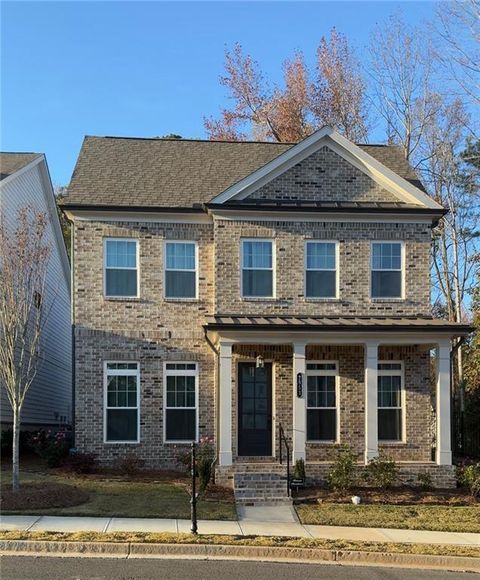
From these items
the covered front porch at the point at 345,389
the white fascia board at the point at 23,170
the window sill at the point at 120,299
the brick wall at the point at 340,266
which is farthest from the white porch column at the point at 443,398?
the white fascia board at the point at 23,170

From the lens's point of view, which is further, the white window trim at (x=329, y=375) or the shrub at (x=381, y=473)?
the white window trim at (x=329, y=375)

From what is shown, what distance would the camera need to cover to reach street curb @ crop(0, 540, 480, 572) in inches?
371

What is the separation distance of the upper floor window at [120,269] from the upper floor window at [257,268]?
2.70 metres

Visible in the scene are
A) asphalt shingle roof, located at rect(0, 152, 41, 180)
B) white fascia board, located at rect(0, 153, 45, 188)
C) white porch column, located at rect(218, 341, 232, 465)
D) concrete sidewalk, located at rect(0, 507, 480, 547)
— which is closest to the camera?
concrete sidewalk, located at rect(0, 507, 480, 547)

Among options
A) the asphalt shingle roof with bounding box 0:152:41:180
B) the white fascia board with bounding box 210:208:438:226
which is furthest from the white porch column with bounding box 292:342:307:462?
the asphalt shingle roof with bounding box 0:152:41:180

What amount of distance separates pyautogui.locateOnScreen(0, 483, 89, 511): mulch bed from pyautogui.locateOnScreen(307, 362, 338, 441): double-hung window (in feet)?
19.7

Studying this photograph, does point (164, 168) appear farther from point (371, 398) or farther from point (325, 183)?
point (371, 398)

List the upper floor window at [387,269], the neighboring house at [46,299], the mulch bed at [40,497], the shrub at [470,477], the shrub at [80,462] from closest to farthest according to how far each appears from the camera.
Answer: the mulch bed at [40,497] → the shrub at [470,477] → the shrub at [80,462] → the upper floor window at [387,269] → the neighboring house at [46,299]

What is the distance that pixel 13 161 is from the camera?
20375 mm

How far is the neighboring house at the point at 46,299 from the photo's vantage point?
1948 centimetres

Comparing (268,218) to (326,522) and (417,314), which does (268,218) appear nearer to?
(417,314)

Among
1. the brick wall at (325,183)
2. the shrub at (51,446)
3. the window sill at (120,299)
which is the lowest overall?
the shrub at (51,446)

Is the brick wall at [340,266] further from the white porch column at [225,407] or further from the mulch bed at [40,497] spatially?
the mulch bed at [40,497]

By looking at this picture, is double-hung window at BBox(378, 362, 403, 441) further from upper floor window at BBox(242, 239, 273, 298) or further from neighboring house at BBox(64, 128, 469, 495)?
upper floor window at BBox(242, 239, 273, 298)
